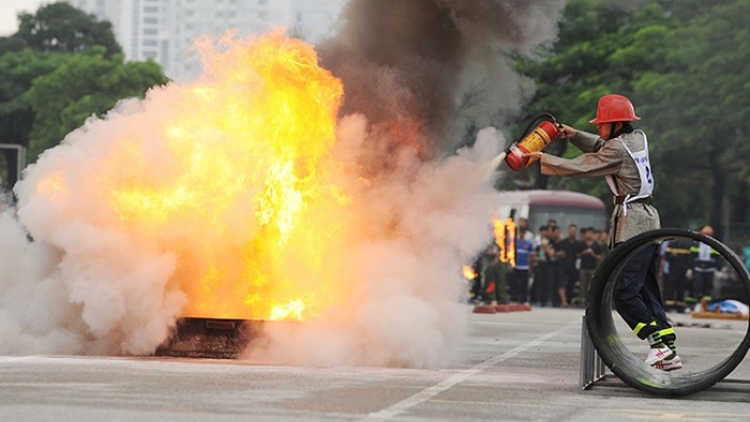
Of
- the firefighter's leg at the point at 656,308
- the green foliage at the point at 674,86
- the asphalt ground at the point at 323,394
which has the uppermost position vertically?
the green foliage at the point at 674,86

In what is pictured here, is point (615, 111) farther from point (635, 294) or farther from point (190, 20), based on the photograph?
point (190, 20)

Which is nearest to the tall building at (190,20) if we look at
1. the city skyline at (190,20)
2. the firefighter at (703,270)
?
the city skyline at (190,20)

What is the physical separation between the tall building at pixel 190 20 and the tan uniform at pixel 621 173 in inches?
134

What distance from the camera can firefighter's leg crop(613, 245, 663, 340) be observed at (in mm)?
12016

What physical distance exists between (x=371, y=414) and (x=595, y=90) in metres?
42.7

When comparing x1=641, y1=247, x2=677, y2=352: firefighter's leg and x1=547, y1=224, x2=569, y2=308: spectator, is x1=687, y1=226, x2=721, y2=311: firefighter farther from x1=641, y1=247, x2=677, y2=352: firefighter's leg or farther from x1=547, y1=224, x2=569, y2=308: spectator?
x1=641, y1=247, x2=677, y2=352: firefighter's leg

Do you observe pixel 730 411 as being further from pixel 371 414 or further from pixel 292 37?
pixel 292 37

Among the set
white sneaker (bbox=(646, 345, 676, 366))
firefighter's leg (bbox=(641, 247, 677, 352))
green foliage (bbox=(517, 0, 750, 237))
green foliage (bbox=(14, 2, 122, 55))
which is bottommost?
white sneaker (bbox=(646, 345, 676, 366))

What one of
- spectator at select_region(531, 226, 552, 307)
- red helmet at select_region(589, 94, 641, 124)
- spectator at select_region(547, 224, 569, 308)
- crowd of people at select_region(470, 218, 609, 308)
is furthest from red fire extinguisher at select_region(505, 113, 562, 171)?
spectator at select_region(531, 226, 552, 307)

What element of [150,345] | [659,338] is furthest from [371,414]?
[150,345]

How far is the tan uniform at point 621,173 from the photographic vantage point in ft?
38.4

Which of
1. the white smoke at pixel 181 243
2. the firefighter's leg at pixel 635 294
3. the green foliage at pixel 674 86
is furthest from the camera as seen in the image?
the green foliage at pixel 674 86

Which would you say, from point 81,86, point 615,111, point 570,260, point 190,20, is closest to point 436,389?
point 615,111

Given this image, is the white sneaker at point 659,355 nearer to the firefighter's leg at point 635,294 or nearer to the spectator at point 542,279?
the firefighter's leg at point 635,294
